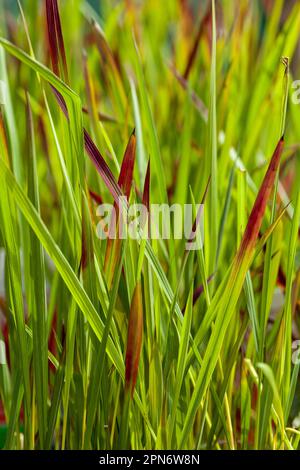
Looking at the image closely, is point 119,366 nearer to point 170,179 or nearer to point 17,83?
point 170,179

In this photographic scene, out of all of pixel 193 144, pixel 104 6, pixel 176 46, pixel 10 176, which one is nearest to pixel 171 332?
pixel 10 176

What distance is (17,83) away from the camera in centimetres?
101

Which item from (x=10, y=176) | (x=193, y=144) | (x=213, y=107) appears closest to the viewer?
(x=10, y=176)

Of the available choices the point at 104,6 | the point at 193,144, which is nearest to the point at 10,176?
the point at 193,144

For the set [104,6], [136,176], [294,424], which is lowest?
[294,424]

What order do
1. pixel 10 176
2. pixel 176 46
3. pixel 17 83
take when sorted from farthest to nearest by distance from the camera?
1. pixel 176 46
2. pixel 17 83
3. pixel 10 176

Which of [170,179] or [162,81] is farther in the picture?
[162,81]

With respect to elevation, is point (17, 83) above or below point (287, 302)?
above

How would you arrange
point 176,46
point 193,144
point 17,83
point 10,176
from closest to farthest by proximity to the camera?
point 10,176 < point 193,144 < point 17,83 < point 176,46

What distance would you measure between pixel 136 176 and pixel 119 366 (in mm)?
212

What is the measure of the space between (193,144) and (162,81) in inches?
12.9

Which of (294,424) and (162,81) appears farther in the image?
(162,81)

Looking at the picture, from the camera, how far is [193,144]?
89 cm

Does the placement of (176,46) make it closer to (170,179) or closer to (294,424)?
(170,179)
